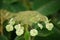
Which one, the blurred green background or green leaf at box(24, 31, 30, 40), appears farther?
the blurred green background

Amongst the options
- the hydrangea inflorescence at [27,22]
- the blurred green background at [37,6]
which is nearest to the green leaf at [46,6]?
the blurred green background at [37,6]

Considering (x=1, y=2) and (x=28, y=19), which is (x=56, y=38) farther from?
(x=1, y=2)

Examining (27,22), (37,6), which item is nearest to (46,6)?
(37,6)

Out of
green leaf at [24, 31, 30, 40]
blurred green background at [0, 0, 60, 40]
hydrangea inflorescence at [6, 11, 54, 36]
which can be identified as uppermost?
hydrangea inflorescence at [6, 11, 54, 36]

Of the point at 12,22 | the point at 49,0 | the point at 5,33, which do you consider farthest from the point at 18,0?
the point at 12,22

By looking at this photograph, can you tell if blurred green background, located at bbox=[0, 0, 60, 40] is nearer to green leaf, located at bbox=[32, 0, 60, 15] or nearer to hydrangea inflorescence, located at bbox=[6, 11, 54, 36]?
green leaf, located at bbox=[32, 0, 60, 15]

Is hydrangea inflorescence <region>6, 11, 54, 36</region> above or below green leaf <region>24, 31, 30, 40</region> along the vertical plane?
above

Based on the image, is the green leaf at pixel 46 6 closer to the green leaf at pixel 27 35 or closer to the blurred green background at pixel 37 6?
the blurred green background at pixel 37 6

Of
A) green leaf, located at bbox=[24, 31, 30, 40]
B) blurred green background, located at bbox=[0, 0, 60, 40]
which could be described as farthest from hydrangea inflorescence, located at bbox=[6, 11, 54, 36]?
blurred green background, located at bbox=[0, 0, 60, 40]

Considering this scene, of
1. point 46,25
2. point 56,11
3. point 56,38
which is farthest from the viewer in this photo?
point 56,11

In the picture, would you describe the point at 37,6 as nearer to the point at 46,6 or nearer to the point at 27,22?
the point at 46,6

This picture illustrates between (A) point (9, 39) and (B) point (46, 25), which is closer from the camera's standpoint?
(B) point (46, 25)
